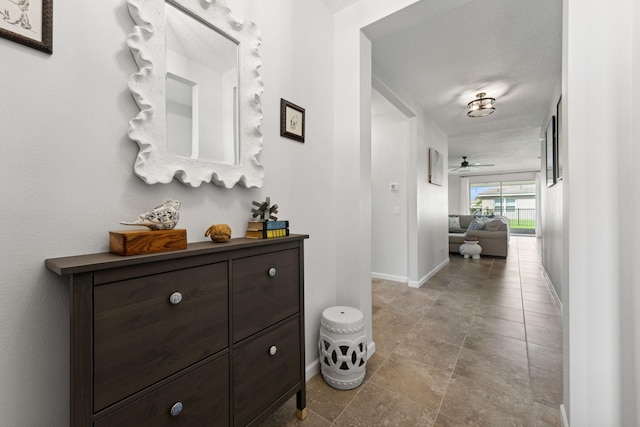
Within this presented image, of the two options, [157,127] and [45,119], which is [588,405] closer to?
[157,127]

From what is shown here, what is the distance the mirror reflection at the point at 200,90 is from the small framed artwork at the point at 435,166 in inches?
147

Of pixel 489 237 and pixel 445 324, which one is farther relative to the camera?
pixel 489 237

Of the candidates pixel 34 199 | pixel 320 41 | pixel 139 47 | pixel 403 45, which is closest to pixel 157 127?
pixel 139 47

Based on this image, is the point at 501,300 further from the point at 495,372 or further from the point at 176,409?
the point at 176,409

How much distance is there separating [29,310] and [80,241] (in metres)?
0.22

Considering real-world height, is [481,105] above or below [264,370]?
above

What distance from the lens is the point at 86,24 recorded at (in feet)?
2.81

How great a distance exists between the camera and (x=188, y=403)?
2.99 ft

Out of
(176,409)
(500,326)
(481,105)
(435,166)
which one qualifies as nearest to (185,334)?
(176,409)

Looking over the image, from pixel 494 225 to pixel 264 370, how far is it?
626 cm

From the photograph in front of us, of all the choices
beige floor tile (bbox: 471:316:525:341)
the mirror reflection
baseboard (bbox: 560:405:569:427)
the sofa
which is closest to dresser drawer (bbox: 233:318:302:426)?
the mirror reflection

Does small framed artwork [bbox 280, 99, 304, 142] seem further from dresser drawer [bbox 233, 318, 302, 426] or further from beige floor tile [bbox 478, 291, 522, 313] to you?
beige floor tile [bbox 478, 291, 522, 313]

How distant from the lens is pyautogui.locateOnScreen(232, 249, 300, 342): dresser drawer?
Answer: 1.08 m

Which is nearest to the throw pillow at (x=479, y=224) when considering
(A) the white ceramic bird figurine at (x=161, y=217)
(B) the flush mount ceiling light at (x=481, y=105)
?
(B) the flush mount ceiling light at (x=481, y=105)
